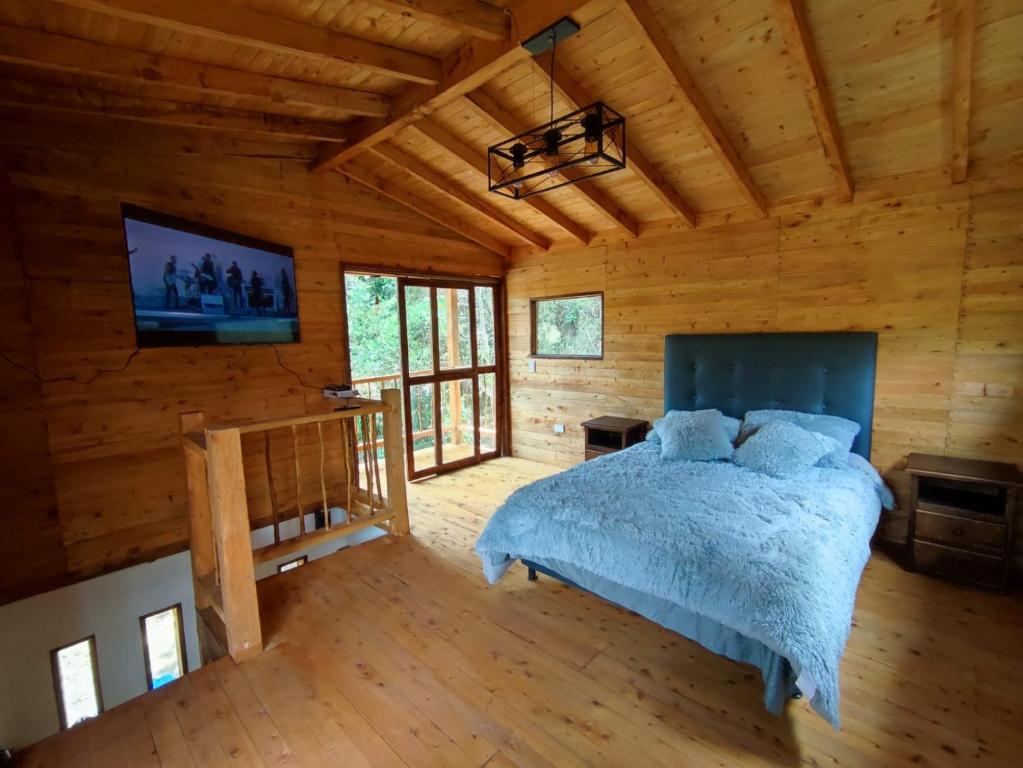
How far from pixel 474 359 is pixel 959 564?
4.24 m

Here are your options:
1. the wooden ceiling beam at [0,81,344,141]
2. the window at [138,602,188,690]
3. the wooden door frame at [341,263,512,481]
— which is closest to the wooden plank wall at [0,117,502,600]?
the wooden ceiling beam at [0,81,344,141]

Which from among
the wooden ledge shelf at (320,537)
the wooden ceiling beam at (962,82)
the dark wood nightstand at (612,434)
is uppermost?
the wooden ceiling beam at (962,82)

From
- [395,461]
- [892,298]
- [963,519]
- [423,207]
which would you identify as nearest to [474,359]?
[423,207]

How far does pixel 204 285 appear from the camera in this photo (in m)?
3.30

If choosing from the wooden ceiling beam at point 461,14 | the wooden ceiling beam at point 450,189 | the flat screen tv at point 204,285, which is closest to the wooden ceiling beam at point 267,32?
the wooden ceiling beam at point 461,14

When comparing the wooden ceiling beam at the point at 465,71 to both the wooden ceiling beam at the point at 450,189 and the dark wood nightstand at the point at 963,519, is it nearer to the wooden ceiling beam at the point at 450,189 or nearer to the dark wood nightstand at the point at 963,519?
the wooden ceiling beam at the point at 450,189

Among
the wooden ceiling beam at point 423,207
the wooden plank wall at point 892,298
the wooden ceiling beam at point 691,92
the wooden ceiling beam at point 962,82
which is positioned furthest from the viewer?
the wooden ceiling beam at point 423,207

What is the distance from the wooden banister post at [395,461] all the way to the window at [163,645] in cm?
167

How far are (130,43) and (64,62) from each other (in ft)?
1.00

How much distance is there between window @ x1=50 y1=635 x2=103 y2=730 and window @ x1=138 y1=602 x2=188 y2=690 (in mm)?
267

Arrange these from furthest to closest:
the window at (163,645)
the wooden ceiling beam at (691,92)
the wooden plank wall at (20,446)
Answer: the window at (163,645) → the wooden plank wall at (20,446) → the wooden ceiling beam at (691,92)

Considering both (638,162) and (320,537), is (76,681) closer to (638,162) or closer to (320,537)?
(320,537)

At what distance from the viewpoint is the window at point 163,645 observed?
10.7 ft

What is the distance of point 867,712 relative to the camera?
1.84m
